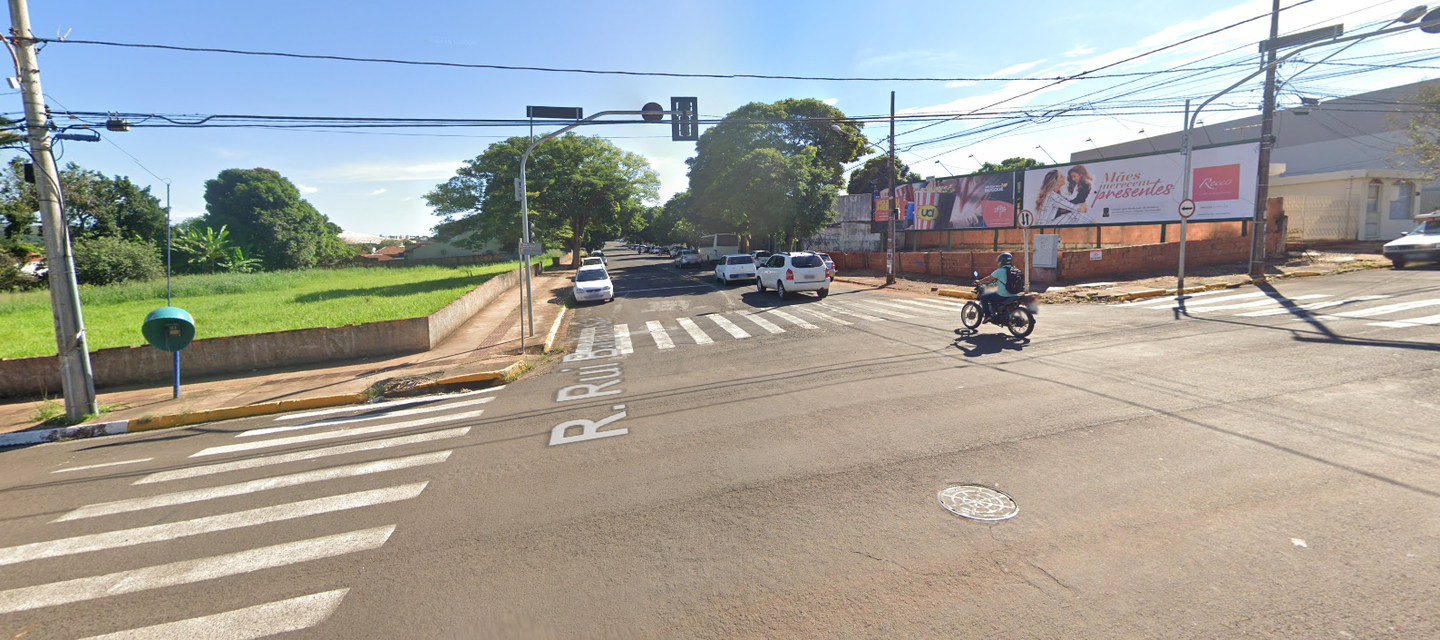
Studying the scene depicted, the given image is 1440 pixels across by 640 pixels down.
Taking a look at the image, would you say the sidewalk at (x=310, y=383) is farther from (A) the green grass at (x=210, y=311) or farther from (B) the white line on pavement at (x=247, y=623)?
(B) the white line on pavement at (x=247, y=623)

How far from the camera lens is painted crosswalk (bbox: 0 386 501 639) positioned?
3816 millimetres

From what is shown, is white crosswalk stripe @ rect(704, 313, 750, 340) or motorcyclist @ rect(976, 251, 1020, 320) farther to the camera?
white crosswalk stripe @ rect(704, 313, 750, 340)

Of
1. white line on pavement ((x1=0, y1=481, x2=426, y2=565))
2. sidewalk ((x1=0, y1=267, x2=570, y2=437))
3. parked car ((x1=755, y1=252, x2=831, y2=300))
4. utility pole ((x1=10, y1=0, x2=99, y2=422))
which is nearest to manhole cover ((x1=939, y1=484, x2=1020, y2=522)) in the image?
white line on pavement ((x1=0, y1=481, x2=426, y2=565))

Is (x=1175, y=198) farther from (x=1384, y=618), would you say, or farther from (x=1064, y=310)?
(x=1384, y=618)

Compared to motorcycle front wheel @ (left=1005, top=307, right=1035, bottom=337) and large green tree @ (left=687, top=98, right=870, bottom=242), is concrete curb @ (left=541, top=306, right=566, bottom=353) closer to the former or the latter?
motorcycle front wheel @ (left=1005, top=307, right=1035, bottom=337)

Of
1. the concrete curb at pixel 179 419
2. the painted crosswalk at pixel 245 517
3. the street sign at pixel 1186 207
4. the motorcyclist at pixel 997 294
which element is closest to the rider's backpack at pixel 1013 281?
the motorcyclist at pixel 997 294

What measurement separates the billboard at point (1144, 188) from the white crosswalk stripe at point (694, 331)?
20480 millimetres

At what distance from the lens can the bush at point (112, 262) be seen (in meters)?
37.0

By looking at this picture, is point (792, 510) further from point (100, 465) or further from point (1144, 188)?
point (1144, 188)

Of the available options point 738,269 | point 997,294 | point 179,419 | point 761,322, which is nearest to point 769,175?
point 738,269

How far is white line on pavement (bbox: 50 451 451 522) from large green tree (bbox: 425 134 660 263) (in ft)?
113

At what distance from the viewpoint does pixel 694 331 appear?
15.4 meters

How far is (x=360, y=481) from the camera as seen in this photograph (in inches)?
236

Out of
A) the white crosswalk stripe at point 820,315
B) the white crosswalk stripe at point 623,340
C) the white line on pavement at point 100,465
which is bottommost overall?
the white line on pavement at point 100,465
